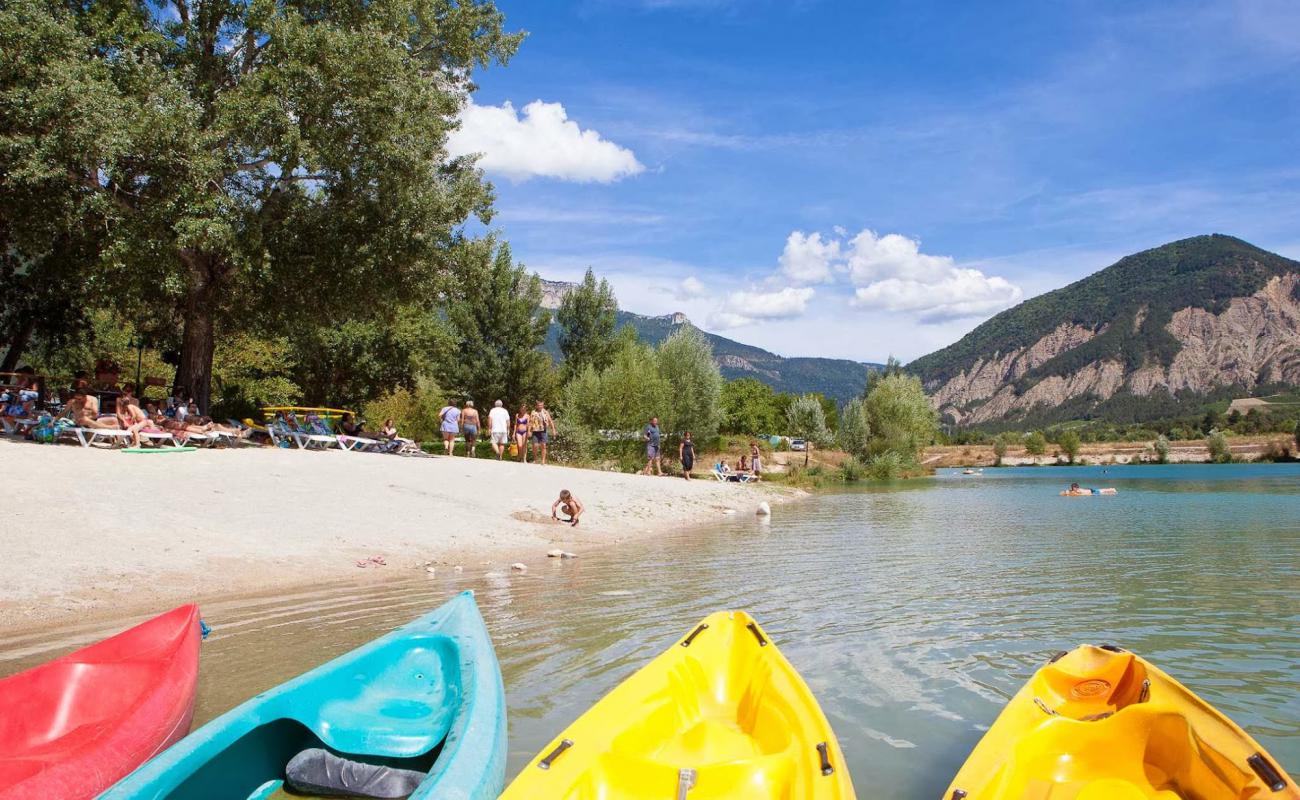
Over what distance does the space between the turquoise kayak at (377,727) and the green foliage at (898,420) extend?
56.5 metres

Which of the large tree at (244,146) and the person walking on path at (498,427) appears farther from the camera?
the person walking on path at (498,427)

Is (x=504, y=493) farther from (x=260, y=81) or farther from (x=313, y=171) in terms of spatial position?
(x=260, y=81)

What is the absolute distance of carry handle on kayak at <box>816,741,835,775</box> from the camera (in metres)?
3.72

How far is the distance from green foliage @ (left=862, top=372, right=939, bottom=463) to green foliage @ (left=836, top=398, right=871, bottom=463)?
0.46 metres

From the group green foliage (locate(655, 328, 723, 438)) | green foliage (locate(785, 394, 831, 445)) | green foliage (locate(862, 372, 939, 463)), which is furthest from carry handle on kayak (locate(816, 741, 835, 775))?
green foliage (locate(862, 372, 939, 463))

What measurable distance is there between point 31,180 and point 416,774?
1702cm

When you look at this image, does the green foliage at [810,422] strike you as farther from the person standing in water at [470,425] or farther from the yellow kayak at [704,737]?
the yellow kayak at [704,737]

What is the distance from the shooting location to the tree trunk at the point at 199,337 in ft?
68.2

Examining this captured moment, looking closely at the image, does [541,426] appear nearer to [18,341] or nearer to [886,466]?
[18,341]

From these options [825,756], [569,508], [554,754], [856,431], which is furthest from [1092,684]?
[856,431]

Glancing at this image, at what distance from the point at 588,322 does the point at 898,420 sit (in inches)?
1007

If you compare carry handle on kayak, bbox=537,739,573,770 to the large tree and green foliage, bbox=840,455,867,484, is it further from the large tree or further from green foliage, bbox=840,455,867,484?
green foliage, bbox=840,455,867,484

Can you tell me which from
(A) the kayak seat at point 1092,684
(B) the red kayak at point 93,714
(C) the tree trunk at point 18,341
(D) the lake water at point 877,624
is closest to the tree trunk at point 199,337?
(C) the tree trunk at point 18,341

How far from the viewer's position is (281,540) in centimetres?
1184
